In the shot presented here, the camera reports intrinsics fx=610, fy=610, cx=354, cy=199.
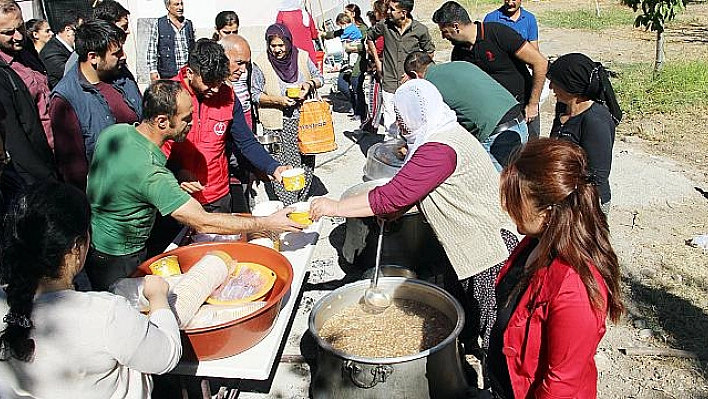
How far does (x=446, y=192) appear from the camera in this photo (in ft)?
9.96

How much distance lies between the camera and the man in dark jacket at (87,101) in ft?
11.1

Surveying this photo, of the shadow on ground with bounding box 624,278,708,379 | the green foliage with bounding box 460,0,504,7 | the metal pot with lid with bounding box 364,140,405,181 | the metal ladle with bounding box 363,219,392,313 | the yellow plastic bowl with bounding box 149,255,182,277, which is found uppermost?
the yellow plastic bowl with bounding box 149,255,182,277

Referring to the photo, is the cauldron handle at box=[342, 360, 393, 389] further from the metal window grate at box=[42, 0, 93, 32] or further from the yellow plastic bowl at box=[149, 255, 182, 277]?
the metal window grate at box=[42, 0, 93, 32]

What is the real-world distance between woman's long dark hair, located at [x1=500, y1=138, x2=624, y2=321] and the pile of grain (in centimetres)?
127

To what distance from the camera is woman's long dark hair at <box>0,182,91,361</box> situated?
5.48 ft

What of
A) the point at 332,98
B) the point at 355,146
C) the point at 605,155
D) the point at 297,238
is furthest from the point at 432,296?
the point at 332,98

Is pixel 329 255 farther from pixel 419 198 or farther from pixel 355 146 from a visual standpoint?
pixel 355 146

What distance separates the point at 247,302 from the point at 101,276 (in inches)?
41.5

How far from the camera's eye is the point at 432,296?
3.33 m

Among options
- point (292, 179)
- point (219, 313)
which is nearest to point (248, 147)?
point (292, 179)

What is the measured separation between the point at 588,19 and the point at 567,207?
2025cm

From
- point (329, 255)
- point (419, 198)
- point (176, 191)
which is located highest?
point (176, 191)

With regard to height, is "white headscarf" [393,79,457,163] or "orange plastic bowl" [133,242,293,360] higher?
"white headscarf" [393,79,457,163]

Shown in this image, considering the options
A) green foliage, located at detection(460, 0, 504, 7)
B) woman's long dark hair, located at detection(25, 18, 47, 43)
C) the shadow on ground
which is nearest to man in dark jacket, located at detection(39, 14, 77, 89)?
woman's long dark hair, located at detection(25, 18, 47, 43)
